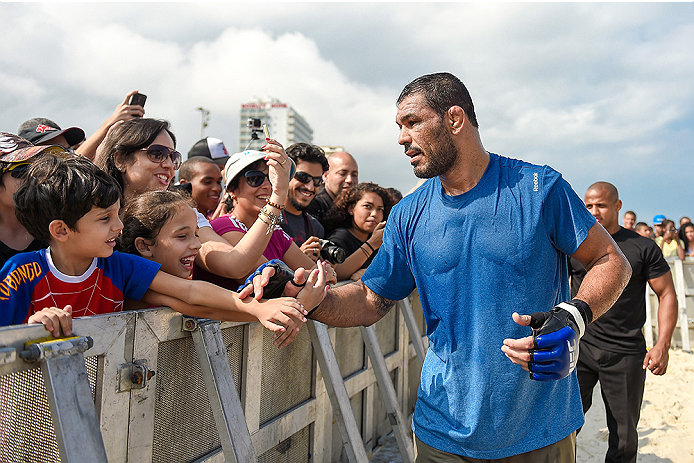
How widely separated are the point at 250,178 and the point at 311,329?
101 cm

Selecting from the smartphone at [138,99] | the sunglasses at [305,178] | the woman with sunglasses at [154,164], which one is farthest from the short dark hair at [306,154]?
the woman with sunglasses at [154,164]

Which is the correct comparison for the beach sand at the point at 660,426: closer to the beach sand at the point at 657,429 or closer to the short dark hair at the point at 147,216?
the beach sand at the point at 657,429

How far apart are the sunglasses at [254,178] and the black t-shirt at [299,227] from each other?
77 centimetres

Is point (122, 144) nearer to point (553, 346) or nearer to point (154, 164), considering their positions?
point (154, 164)

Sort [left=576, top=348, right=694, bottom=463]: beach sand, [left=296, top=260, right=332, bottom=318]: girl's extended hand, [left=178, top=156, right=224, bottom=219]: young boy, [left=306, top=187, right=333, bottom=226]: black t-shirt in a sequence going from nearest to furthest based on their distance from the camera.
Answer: [left=296, top=260, right=332, bottom=318]: girl's extended hand < [left=178, top=156, right=224, bottom=219]: young boy < [left=576, top=348, right=694, bottom=463]: beach sand < [left=306, top=187, right=333, bottom=226]: black t-shirt

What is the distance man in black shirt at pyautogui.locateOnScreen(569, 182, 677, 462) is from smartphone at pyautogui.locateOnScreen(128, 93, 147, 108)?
11.9 feet

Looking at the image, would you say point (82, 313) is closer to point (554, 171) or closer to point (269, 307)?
point (269, 307)

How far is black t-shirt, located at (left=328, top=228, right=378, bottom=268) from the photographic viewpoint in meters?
4.55

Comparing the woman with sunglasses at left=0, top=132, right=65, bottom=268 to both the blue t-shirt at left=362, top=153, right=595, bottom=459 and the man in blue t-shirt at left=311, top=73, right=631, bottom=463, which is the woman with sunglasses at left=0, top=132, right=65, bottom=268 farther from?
the blue t-shirt at left=362, top=153, right=595, bottom=459

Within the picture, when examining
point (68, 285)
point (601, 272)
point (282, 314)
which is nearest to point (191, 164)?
point (68, 285)

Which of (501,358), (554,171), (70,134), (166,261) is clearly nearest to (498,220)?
(554,171)

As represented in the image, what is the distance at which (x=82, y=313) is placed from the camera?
197 centimetres

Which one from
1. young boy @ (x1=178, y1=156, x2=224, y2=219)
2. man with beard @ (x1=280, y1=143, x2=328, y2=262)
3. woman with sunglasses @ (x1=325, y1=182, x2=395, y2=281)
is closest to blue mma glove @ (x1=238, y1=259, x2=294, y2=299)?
man with beard @ (x1=280, y1=143, x2=328, y2=262)

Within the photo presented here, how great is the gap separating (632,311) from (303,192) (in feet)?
9.24
